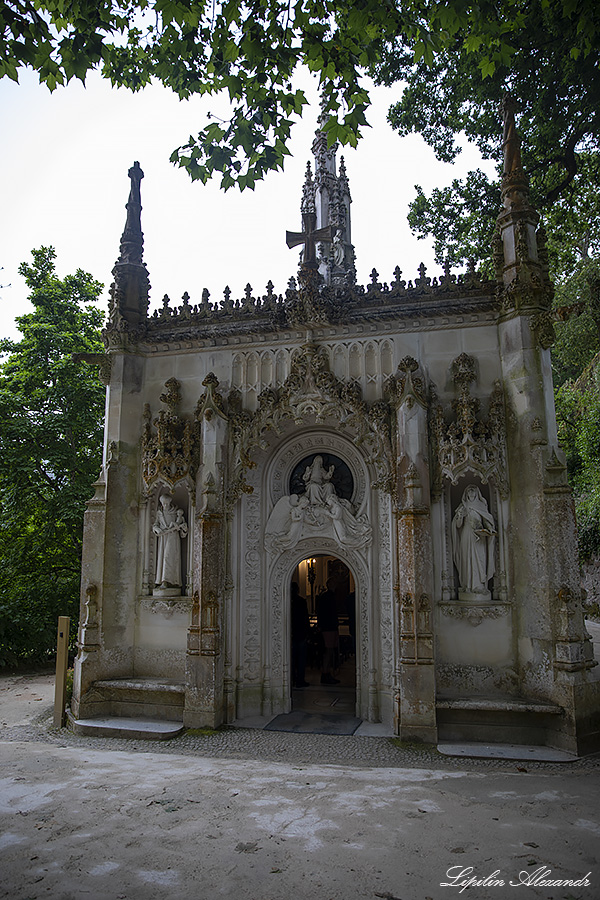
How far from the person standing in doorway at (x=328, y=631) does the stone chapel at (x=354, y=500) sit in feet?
5.40

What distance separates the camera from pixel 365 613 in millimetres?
10922

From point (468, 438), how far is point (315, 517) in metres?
3.15

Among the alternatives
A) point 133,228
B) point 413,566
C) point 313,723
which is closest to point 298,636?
point 313,723

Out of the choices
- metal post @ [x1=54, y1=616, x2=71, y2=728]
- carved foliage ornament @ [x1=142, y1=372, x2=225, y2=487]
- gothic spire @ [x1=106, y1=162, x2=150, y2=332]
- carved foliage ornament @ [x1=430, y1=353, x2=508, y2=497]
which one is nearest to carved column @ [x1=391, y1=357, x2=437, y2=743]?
carved foliage ornament @ [x1=430, y1=353, x2=508, y2=497]

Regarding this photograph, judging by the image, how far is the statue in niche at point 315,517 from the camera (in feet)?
36.6

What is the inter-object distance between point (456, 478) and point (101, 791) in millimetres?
6709

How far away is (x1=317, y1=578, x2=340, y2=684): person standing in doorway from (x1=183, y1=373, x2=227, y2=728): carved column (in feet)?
10.5

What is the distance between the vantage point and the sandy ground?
15.3 ft

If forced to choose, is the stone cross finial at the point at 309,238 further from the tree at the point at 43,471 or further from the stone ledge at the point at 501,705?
the stone ledge at the point at 501,705

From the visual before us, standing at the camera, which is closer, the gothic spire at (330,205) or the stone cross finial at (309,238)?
the stone cross finial at (309,238)

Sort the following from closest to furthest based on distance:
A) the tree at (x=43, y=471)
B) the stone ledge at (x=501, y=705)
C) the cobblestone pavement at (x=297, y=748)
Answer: the cobblestone pavement at (x=297, y=748) → the stone ledge at (x=501, y=705) → the tree at (x=43, y=471)

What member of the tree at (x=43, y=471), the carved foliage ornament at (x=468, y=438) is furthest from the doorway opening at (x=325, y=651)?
the tree at (x=43, y=471)

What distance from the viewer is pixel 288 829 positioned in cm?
586

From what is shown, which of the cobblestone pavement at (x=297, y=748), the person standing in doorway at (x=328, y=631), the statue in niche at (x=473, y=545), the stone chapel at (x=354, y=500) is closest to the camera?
the cobblestone pavement at (x=297, y=748)
